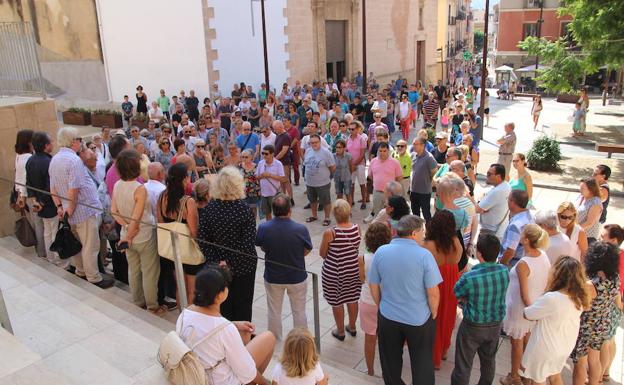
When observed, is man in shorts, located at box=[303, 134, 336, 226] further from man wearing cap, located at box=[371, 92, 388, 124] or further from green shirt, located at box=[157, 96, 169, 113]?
green shirt, located at box=[157, 96, 169, 113]

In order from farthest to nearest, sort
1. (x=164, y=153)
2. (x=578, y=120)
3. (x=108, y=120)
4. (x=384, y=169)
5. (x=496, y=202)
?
(x=578, y=120) < (x=108, y=120) < (x=164, y=153) < (x=384, y=169) < (x=496, y=202)

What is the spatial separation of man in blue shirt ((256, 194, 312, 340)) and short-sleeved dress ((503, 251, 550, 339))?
180cm

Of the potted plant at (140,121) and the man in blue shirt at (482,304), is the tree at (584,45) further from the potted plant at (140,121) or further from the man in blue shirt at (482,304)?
the potted plant at (140,121)

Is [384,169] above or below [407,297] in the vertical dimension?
above

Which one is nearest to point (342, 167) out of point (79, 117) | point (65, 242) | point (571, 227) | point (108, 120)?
point (571, 227)

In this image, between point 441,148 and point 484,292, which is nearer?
point 484,292

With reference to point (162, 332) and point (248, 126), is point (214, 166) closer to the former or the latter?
point (248, 126)

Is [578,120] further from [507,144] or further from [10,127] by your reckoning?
[10,127]

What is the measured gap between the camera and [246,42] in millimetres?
19000

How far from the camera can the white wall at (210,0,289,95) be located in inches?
715

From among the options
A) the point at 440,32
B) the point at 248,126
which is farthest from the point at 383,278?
the point at 440,32

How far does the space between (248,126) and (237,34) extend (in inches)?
423

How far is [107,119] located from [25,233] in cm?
1112

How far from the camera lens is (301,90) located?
1875 cm
